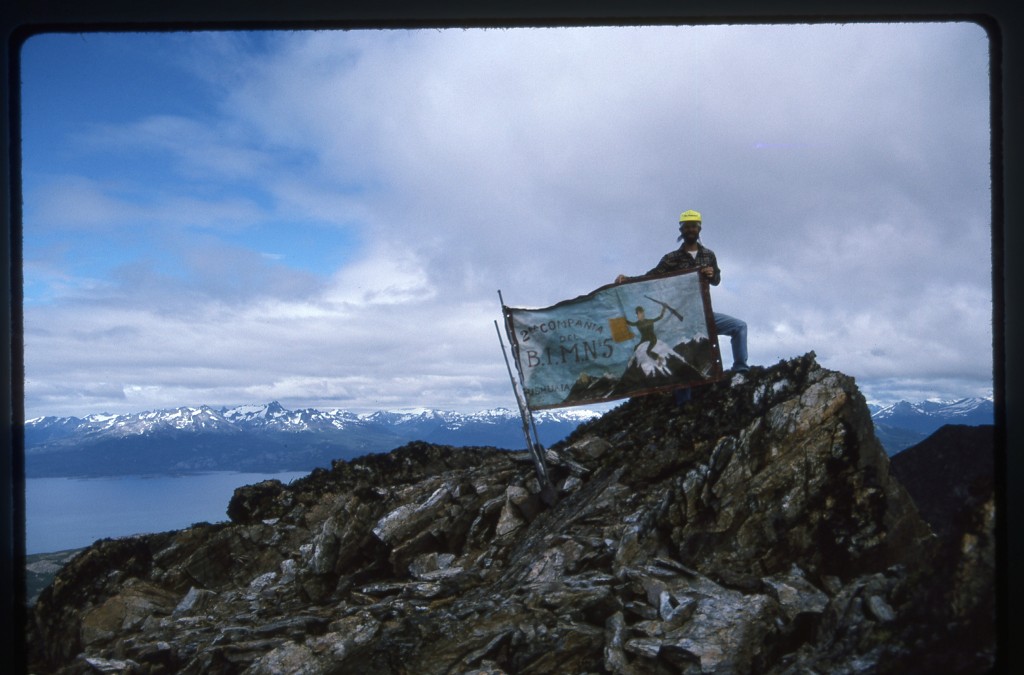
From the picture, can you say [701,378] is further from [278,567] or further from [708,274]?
[278,567]

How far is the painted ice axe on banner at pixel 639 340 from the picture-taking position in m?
9.14

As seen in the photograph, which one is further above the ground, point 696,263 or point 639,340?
point 696,263

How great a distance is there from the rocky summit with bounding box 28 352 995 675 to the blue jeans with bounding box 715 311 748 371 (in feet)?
1.04

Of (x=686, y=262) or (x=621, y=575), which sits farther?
(x=686, y=262)

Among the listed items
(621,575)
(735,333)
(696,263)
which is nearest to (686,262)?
(696,263)

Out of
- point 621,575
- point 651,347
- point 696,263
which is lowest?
point 621,575

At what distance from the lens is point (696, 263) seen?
9312mm

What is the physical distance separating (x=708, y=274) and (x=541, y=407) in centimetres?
333

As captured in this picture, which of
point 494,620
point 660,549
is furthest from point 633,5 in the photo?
point 494,620

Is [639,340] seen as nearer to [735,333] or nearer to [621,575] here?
[735,333]

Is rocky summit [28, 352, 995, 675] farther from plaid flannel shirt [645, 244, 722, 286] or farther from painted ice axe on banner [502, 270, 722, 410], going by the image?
plaid flannel shirt [645, 244, 722, 286]

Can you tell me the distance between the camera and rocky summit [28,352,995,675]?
6188mm

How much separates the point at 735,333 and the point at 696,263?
4.32 ft

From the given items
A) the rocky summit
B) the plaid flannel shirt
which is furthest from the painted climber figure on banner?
the rocky summit
